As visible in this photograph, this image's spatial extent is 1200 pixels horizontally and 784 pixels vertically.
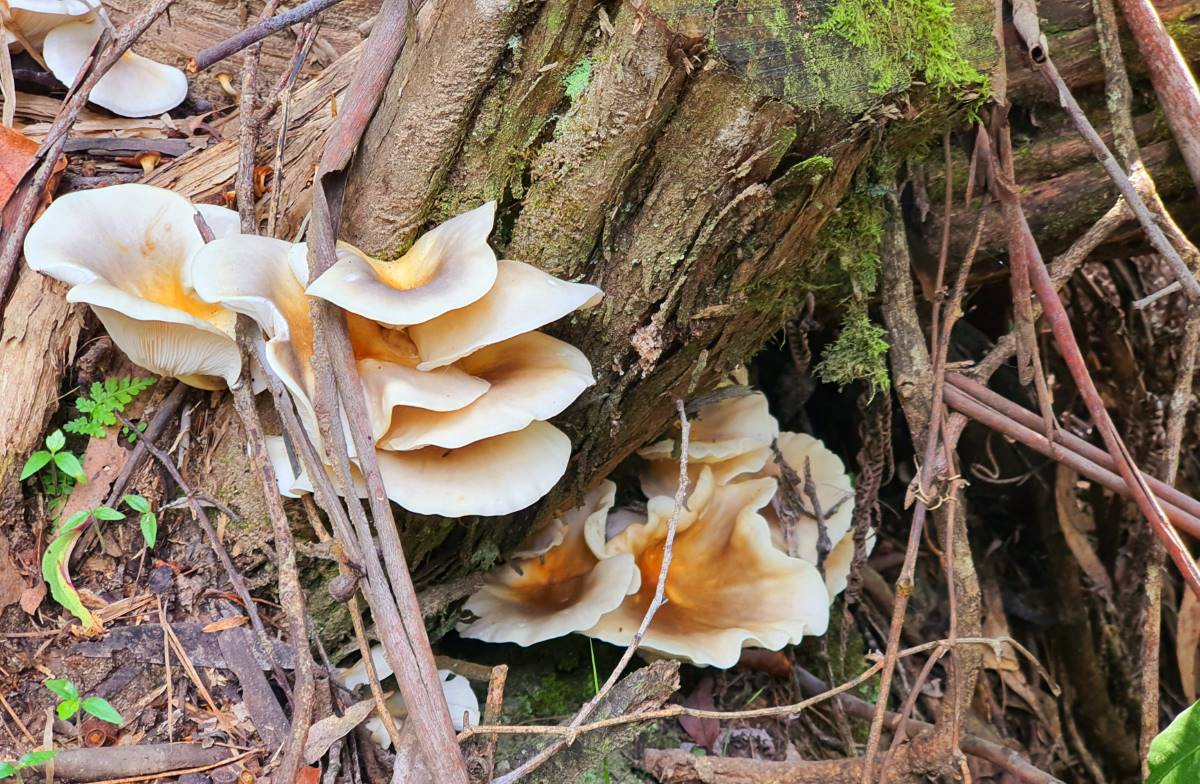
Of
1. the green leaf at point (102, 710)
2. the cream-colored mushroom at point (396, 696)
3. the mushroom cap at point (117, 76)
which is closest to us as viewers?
the green leaf at point (102, 710)

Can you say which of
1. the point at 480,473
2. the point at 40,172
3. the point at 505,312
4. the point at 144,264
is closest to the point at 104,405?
the point at 144,264

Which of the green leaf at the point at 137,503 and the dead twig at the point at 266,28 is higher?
the dead twig at the point at 266,28

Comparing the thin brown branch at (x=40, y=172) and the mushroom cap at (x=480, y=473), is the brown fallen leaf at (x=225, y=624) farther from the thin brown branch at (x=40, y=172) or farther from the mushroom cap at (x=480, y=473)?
the thin brown branch at (x=40, y=172)

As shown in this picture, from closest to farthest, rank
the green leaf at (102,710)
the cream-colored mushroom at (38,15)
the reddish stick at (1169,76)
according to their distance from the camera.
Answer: the green leaf at (102,710), the reddish stick at (1169,76), the cream-colored mushroom at (38,15)

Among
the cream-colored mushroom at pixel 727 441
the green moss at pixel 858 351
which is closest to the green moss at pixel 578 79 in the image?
the green moss at pixel 858 351

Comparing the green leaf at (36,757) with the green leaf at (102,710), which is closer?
the green leaf at (36,757)

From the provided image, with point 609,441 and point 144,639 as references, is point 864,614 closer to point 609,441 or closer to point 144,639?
point 609,441

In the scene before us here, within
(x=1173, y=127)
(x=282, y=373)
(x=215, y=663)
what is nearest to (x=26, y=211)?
(x=282, y=373)

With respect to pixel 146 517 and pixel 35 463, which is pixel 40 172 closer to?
pixel 35 463
